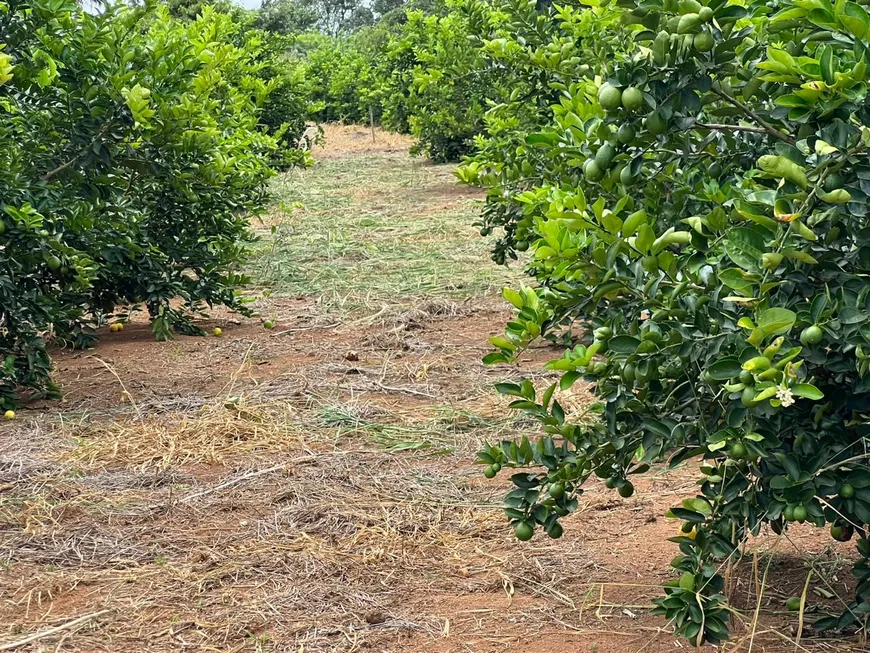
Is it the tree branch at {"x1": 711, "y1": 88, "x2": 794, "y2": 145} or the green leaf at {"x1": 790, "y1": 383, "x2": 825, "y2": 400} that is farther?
the tree branch at {"x1": 711, "y1": 88, "x2": 794, "y2": 145}

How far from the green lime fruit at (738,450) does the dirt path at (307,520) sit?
2.45 ft

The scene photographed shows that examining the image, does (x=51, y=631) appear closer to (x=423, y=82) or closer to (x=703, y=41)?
(x=703, y=41)

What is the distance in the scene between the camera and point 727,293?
2373 millimetres


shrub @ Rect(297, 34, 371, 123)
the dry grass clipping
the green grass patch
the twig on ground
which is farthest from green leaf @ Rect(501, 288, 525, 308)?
shrub @ Rect(297, 34, 371, 123)

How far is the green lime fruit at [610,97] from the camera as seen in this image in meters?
2.34

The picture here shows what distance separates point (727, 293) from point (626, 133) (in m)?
0.44

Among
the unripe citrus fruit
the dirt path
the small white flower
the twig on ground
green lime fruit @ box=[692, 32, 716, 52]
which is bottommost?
the dirt path

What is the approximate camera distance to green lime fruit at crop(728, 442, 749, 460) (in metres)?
2.25

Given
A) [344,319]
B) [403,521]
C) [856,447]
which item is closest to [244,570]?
[403,521]

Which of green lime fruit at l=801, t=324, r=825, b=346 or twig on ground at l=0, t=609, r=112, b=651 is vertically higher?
green lime fruit at l=801, t=324, r=825, b=346

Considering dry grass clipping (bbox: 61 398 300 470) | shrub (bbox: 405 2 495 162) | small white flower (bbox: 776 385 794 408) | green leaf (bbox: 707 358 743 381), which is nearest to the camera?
small white flower (bbox: 776 385 794 408)

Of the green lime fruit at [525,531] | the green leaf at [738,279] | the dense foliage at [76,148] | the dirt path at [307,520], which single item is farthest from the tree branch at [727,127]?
the dense foliage at [76,148]

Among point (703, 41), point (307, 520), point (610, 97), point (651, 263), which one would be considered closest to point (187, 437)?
point (307, 520)

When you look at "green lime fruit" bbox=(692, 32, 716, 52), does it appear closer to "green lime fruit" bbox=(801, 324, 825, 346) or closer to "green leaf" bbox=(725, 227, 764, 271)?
"green leaf" bbox=(725, 227, 764, 271)
